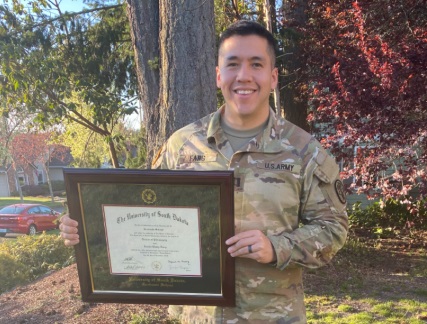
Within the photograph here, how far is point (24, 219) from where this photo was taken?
690 inches

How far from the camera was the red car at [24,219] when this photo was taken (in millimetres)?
17312

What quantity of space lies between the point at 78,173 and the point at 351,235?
26.9 feet

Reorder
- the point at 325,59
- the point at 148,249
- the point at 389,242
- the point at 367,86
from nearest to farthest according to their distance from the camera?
the point at 148,249 → the point at 367,86 → the point at 325,59 → the point at 389,242

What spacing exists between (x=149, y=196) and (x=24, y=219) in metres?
17.8

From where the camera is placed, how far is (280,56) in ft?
23.4

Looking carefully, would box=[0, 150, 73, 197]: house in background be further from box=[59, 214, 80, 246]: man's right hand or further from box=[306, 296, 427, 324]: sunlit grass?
box=[59, 214, 80, 246]: man's right hand

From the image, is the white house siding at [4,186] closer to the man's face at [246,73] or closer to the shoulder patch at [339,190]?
the man's face at [246,73]

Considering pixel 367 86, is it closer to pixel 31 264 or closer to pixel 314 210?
pixel 314 210

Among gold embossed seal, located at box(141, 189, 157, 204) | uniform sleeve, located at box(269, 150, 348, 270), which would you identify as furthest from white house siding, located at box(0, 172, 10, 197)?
uniform sleeve, located at box(269, 150, 348, 270)

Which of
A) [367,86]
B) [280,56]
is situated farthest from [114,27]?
[367,86]

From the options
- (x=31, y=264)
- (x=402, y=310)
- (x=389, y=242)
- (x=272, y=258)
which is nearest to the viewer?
(x=272, y=258)

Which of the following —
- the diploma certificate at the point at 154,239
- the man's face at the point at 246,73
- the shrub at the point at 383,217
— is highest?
the man's face at the point at 246,73

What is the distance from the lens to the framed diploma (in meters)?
1.64

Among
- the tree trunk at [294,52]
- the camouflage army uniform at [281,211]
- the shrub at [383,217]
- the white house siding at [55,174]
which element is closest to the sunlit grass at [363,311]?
the camouflage army uniform at [281,211]
